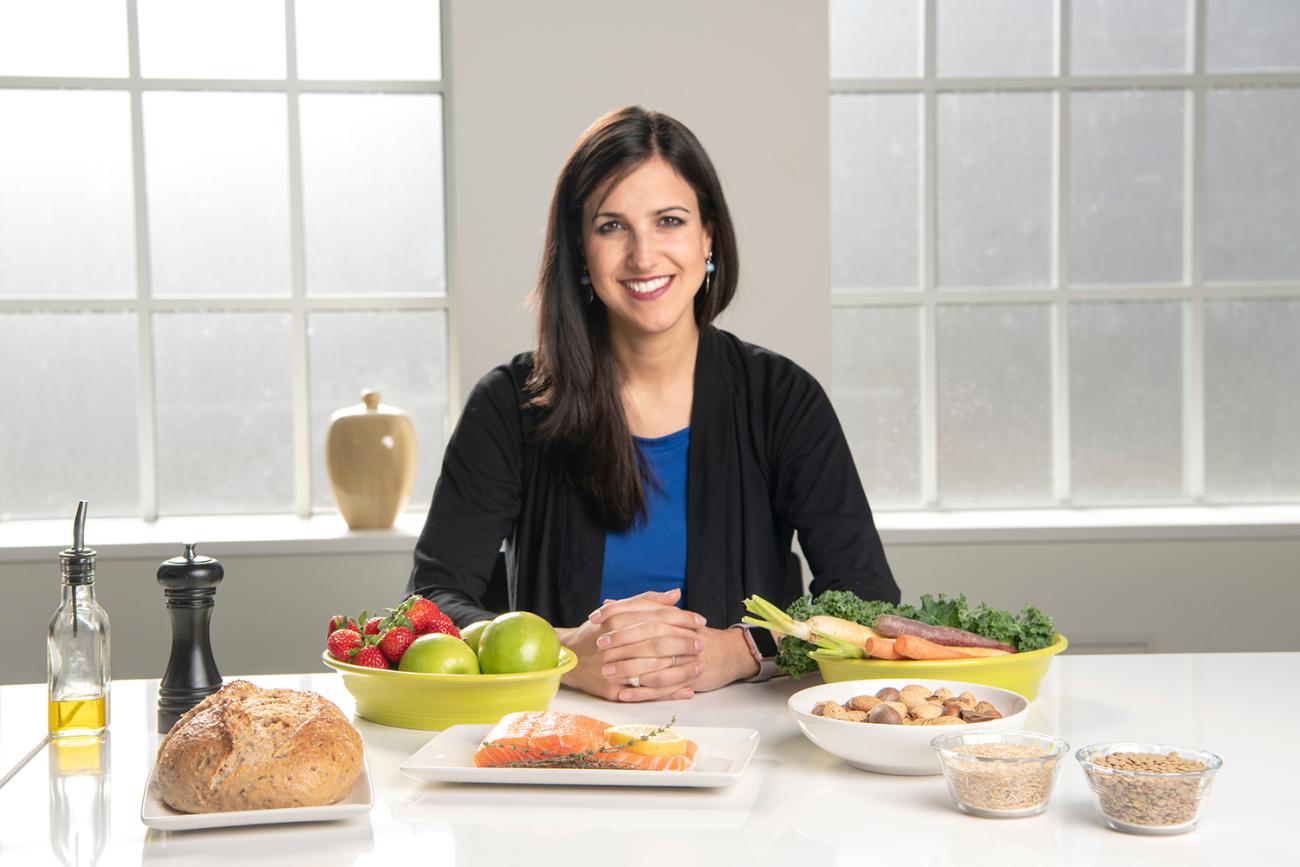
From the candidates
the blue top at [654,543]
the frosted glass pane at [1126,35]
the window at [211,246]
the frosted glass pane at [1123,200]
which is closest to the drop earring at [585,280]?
the blue top at [654,543]

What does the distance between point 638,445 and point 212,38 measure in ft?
6.88

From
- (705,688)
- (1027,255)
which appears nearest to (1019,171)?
(1027,255)

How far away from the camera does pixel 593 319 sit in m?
2.37

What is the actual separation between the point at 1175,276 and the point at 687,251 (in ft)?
6.98

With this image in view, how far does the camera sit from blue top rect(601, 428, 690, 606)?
2229 millimetres

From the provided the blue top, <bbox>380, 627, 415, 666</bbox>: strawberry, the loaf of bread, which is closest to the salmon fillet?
the loaf of bread

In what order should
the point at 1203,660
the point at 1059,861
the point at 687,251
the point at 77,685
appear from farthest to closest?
the point at 687,251
the point at 1203,660
the point at 77,685
the point at 1059,861

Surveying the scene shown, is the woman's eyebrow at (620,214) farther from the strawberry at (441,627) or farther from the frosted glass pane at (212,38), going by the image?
the frosted glass pane at (212,38)

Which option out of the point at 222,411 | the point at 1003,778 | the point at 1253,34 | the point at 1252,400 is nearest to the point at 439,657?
the point at 1003,778

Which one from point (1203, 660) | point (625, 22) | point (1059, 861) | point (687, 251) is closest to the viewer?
point (1059, 861)

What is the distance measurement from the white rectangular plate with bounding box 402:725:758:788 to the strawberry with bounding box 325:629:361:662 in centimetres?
22

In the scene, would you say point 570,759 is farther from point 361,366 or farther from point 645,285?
point 361,366

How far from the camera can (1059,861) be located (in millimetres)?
1045

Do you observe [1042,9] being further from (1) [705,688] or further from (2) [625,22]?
(1) [705,688]
